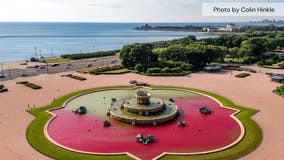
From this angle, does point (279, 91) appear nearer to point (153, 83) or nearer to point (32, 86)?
point (153, 83)

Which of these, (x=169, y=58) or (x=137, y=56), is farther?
(x=169, y=58)

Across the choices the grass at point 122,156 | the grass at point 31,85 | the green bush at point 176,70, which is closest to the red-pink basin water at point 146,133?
the grass at point 122,156

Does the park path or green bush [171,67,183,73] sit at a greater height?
green bush [171,67,183,73]

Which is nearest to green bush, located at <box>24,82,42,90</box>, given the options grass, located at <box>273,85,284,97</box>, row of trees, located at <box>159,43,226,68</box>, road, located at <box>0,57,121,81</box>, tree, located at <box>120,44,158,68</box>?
road, located at <box>0,57,121,81</box>

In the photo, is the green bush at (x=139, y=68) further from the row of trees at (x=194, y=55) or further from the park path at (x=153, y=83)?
the row of trees at (x=194, y=55)

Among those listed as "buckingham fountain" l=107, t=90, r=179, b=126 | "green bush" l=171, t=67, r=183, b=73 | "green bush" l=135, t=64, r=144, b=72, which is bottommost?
"buckingham fountain" l=107, t=90, r=179, b=126

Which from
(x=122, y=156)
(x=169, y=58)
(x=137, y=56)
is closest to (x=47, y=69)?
(x=137, y=56)

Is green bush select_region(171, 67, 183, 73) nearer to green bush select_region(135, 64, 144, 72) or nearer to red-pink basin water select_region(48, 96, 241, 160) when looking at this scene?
green bush select_region(135, 64, 144, 72)

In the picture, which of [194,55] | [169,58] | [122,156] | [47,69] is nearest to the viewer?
[122,156]
